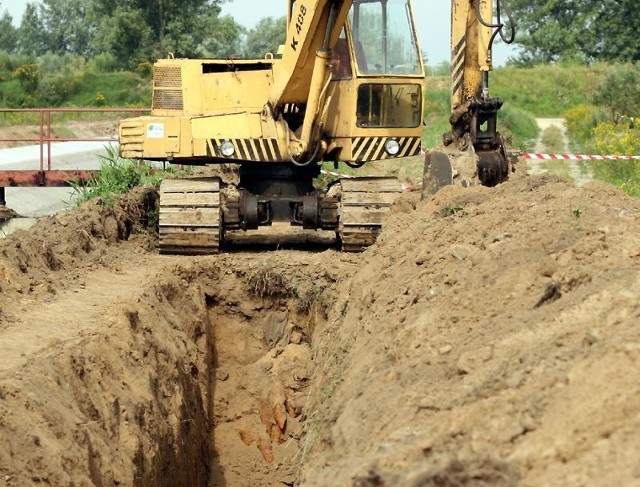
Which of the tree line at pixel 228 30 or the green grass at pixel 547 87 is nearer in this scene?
the green grass at pixel 547 87

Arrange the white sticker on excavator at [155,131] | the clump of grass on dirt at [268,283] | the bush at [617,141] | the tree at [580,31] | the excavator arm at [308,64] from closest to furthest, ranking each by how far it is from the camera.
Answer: the excavator arm at [308,64] → the clump of grass on dirt at [268,283] → the white sticker on excavator at [155,131] → the bush at [617,141] → the tree at [580,31]

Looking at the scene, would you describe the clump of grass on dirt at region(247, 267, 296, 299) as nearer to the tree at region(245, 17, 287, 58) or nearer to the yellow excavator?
the yellow excavator

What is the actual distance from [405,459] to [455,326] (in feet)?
5.82

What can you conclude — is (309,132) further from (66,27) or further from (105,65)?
(66,27)

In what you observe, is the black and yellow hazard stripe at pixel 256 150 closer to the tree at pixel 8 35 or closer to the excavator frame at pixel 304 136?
the excavator frame at pixel 304 136

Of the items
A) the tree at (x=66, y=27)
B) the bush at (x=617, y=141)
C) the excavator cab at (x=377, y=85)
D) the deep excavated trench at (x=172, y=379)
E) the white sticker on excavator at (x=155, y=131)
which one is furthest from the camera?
the tree at (x=66, y=27)

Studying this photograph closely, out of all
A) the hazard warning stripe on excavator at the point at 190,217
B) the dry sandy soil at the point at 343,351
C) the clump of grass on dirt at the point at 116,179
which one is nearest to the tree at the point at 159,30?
the clump of grass on dirt at the point at 116,179

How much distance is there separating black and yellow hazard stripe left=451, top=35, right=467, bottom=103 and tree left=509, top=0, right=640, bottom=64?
4788 cm

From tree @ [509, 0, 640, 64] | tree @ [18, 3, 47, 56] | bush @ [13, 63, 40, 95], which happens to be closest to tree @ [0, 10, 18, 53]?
tree @ [18, 3, 47, 56]

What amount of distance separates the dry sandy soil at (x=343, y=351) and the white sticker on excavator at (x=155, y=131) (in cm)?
121

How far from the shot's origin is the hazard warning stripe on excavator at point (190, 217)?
1298cm

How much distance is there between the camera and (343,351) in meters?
8.21

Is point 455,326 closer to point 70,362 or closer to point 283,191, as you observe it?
point 70,362

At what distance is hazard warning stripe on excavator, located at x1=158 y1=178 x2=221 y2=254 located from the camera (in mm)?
12984
